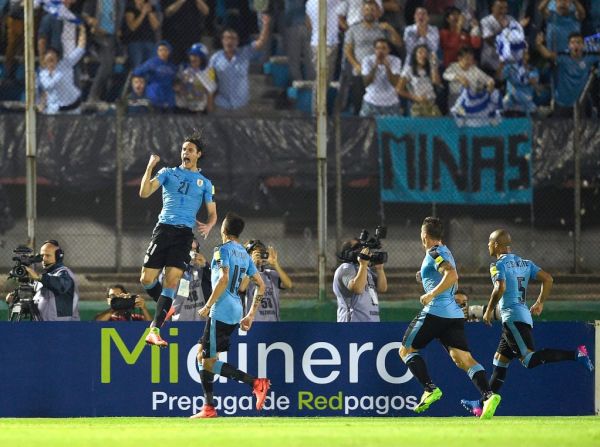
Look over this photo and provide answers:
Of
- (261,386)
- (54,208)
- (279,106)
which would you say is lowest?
(261,386)

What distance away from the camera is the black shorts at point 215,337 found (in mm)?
12438

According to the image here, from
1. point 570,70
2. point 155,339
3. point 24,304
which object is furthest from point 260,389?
point 570,70

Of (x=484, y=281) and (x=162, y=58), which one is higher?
(x=162, y=58)

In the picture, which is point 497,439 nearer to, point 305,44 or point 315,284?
point 315,284

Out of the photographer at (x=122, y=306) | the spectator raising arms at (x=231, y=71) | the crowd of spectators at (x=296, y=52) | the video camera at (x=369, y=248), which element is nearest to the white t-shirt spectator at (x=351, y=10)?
the crowd of spectators at (x=296, y=52)

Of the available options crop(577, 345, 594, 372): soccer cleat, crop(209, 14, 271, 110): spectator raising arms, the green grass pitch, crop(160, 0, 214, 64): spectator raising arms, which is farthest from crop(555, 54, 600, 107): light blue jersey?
the green grass pitch

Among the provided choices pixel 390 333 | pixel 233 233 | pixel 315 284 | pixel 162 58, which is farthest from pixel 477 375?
pixel 162 58

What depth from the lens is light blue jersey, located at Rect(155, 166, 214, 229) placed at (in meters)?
12.7

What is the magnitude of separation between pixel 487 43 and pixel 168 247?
22.1 feet

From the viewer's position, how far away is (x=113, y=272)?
16.4m

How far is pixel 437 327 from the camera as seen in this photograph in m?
12.1

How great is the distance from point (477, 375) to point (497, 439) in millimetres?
2373

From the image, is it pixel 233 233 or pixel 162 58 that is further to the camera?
pixel 162 58

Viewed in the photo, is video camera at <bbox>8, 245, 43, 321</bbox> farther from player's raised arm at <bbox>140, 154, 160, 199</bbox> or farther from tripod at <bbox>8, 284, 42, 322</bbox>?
player's raised arm at <bbox>140, 154, 160, 199</bbox>
